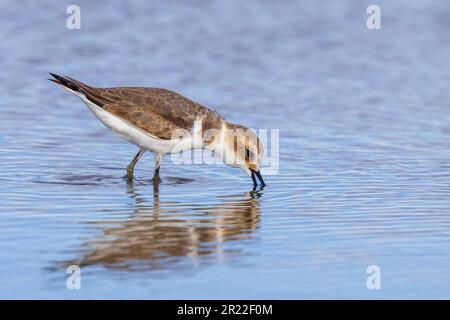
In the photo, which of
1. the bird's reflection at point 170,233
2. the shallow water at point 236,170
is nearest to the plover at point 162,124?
the shallow water at point 236,170

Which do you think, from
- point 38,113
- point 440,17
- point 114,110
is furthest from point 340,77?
point 114,110

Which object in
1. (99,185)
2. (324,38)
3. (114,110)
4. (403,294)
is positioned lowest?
(403,294)

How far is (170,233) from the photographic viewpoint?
10.1m

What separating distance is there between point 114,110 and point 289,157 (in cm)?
283

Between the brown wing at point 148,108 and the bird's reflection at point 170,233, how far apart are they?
3.27ft

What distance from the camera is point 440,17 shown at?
2303 cm

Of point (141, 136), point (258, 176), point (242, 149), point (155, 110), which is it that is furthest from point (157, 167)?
point (258, 176)

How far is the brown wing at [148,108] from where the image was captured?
1262 cm

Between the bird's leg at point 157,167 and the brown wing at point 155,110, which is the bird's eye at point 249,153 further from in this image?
the bird's leg at point 157,167

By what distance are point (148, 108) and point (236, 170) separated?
5.64 ft

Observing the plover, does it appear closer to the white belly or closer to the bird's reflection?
the white belly

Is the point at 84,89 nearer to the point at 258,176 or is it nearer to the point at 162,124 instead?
the point at 162,124

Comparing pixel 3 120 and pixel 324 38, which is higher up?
pixel 324 38
